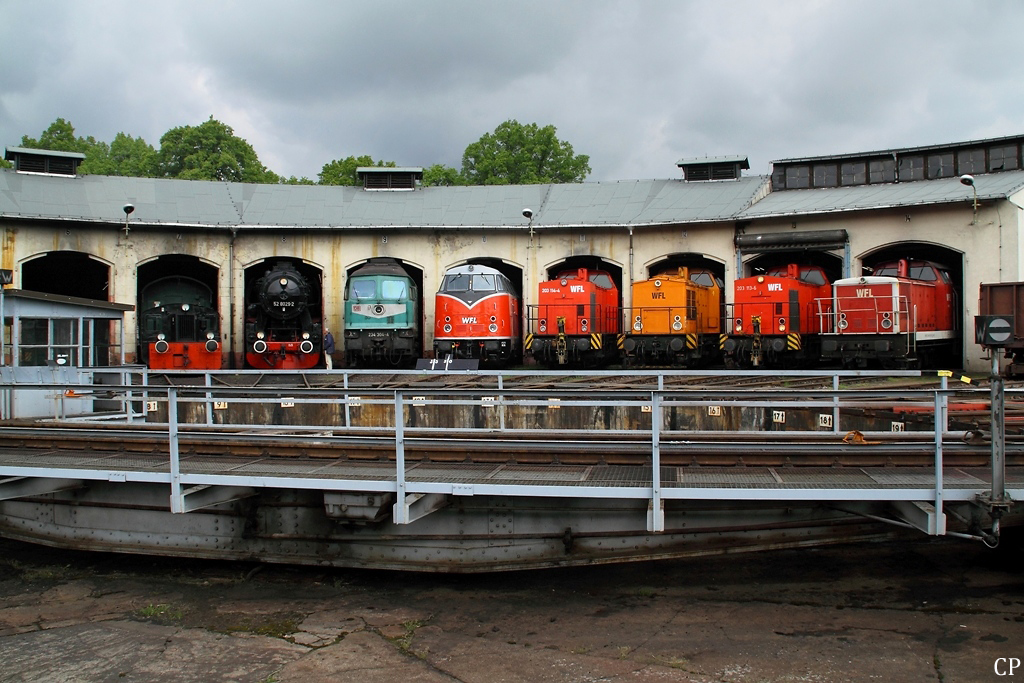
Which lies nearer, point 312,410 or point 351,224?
point 312,410

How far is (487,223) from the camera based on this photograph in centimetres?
2677

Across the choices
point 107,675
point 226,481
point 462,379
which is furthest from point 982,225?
point 107,675

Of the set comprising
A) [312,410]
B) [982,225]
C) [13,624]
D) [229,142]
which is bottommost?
[13,624]

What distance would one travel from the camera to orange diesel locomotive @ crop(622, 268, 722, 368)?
2138 cm

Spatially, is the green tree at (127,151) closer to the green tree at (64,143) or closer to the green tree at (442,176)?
the green tree at (64,143)

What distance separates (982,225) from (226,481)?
21.6 metres

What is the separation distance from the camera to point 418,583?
8.68 meters

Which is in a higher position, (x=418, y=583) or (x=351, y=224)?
(x=351, y=224)

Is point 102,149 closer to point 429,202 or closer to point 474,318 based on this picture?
point 429,202

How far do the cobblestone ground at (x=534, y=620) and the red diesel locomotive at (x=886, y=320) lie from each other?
1073cm

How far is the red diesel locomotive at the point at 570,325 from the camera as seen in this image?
2220 cm

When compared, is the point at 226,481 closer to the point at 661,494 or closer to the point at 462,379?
the point at 661,494

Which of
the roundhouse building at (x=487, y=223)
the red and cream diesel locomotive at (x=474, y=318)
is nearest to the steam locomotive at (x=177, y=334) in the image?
the roundhouse building at (x=487, y=223)

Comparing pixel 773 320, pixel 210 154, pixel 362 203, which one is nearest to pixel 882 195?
pixel 773 320
